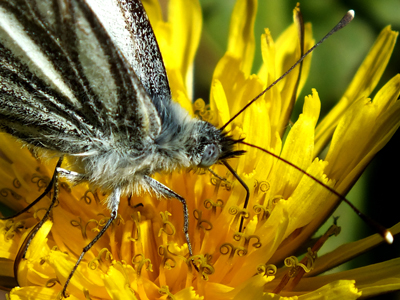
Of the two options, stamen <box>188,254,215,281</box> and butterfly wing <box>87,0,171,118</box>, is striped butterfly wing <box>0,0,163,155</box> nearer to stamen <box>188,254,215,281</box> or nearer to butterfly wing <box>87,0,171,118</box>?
butterfly wing <box>87,0,171,118</box>

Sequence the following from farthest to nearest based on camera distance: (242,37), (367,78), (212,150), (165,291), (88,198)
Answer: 1. (242,37)
2. (367,78)
3. (88,198)
4. (212,150)
5. (165,291)

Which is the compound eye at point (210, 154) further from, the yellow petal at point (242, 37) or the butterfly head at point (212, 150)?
the yellow petal at point (242, 37)

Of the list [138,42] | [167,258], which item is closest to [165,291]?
[167,258]

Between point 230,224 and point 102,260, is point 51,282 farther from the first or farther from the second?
point 230,224

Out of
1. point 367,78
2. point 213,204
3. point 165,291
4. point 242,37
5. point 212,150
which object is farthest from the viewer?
point 242,37

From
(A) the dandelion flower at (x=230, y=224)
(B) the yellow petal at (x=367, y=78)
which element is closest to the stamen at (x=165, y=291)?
(A) the dandelion flower at (x=230, y=224)
